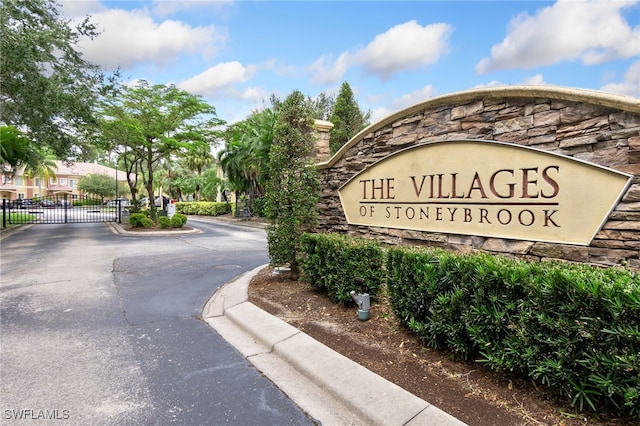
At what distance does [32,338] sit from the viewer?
3.99 meters

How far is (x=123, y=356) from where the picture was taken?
3.54 metres

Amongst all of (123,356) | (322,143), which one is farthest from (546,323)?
(322,143)

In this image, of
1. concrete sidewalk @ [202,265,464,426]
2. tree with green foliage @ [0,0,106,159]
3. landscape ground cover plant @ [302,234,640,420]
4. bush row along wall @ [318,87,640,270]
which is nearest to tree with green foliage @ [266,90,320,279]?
bush row along wall @ [318,87,640,270]

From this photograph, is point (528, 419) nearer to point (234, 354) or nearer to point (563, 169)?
point (563, 169)

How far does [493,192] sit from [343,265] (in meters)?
1.89

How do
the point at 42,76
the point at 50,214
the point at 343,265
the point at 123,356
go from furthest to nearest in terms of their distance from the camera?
the point at 50,214
the point at 42,76
the point at 343,265
the point at 123,356

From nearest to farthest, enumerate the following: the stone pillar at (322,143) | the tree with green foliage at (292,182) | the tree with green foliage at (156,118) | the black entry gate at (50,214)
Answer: the tree with green foliage at (292,182) < the stone pillar at (322,143) < the tree with green foliage at (156,118) < the black entry gate at (50,214)

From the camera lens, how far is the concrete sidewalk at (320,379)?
8.05 feet

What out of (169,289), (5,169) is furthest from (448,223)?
(5,169)

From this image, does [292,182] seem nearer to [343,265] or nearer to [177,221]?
[343,265]

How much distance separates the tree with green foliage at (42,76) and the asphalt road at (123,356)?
17.0 ft

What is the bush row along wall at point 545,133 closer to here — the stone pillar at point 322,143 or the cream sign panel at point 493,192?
the cream sign panel at point 493,192

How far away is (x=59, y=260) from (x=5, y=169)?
546 inches

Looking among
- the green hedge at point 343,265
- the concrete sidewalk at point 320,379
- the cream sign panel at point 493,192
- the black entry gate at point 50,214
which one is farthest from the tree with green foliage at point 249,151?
the concrete sidewalk at point 320,379
